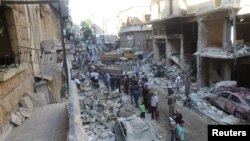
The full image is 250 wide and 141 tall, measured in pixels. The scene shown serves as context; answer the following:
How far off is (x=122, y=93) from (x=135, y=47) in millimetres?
22025

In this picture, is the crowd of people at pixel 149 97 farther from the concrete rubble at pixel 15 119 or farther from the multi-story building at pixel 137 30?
the multi-story building at pixel 137 30

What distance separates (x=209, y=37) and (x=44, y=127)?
58.5ft

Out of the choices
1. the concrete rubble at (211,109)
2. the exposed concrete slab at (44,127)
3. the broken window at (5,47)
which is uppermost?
the broken window at (5,47)

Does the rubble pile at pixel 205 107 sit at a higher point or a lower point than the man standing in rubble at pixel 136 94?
lower

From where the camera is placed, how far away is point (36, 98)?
8398 millimetres

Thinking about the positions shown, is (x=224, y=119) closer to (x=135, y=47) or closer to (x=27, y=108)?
(x=27, y=108)

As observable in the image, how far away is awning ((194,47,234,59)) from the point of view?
16375 mm

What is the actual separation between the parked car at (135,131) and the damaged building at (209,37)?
28.6 ft

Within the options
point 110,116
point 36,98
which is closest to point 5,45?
point 36,98

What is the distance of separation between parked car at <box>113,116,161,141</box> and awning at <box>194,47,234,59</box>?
28.5 ft

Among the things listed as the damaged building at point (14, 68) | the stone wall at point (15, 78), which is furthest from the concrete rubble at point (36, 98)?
the stone wall at point (15, 78)

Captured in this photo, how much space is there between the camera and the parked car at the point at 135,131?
9.87 meters

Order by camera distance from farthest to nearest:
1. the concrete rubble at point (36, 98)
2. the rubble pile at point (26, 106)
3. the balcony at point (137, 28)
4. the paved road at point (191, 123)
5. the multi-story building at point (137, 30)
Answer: the multi-story building at point (137, 30)
the balcony at point (137, 28)
the paved road at point (191, 123)
the concrete rubble at point (36, 98)
the rubble pile at point (26, 106)

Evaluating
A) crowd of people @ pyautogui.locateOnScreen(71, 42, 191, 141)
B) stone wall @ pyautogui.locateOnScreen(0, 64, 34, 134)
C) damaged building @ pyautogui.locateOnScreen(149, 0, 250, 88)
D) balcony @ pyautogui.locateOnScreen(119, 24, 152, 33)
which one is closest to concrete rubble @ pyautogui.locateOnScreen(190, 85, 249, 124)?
crowd of people @ pyautogui.locateOnScreen(71, 42, 191, 141)
